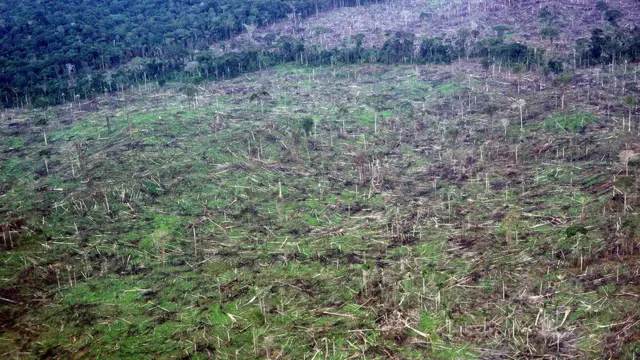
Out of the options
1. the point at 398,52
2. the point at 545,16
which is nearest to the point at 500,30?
the point at 545,16

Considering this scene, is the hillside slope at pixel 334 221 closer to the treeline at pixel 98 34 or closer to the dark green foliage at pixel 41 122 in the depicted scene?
the dark green foliage at pixel 41 122

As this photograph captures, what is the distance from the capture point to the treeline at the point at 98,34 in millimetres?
22750

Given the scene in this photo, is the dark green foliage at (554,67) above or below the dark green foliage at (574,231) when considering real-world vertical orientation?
above

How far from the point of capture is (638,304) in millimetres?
9688

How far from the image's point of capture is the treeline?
2275 cm

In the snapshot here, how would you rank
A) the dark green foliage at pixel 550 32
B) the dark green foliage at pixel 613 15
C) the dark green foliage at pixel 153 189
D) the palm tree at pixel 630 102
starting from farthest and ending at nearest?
the dark green foliage at pixel 613 15 → the dark green foliage at pixel 550 32 → the palm tree at pixel 630 102 → the dark green foliage at pixel 153 189

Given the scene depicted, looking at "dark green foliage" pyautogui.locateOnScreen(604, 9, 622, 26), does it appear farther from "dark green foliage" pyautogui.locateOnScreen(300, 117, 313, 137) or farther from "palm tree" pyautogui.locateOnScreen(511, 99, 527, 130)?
"dark green foliage" pyautogui.locateOnScreen(300, 117, 313, 137)

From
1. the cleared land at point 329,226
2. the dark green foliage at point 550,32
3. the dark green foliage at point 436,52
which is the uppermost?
the dark green foliage at point 550,32

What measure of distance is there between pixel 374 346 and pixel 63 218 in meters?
7.80

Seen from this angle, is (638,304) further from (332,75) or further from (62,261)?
(332,75)

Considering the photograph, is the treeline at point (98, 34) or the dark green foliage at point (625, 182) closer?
the dark green foliage at point (625, 182)

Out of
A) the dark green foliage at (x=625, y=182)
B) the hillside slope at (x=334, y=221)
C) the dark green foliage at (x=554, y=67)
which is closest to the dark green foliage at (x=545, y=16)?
the hillside slope at (x=334, y=221)

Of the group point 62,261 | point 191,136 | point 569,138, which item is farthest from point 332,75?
point 62,261

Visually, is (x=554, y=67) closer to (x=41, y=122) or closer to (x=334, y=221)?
(x=334, y=221)
